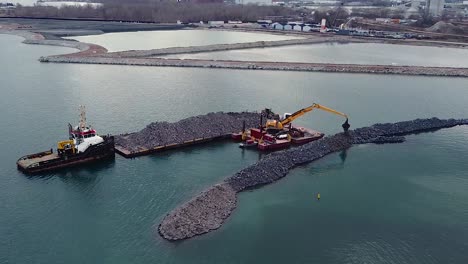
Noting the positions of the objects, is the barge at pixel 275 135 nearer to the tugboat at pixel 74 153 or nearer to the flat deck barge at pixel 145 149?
the flat deck barge at pixel 145 149

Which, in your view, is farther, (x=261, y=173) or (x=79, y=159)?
(x=79, y=159)

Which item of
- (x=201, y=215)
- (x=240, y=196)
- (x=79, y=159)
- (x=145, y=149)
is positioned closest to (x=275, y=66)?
(x=145, y=149)

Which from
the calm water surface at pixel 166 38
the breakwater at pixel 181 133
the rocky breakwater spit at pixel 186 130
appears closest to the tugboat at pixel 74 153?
the breakwater at pixel 181 133

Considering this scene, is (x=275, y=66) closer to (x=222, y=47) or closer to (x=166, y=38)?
(x=222, y=47)

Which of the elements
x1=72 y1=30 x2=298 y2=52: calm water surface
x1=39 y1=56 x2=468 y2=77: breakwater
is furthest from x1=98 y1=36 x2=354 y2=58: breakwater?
x1=72 y1=30 x2=298 y2=52: calm water surface

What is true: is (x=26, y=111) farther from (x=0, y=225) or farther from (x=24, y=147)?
(x=0, y=225)

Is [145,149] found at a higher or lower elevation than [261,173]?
higher

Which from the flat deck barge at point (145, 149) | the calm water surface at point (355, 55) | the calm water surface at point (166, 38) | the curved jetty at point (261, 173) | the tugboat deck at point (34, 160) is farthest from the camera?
the calm water surface at point (166, 38)
